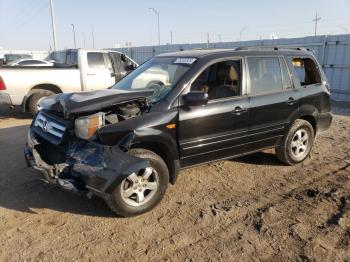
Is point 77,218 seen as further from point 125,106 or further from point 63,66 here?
point 63,66

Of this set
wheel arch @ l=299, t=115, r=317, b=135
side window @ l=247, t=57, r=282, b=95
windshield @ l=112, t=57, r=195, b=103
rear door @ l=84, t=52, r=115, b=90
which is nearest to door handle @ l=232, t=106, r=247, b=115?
side window @ l=247, t=57, r=282, b=95

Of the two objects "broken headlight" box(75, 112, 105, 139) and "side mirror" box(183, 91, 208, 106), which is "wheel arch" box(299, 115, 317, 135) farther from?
"broken headlight" box(75, 112, 105, 139)

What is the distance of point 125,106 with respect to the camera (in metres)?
4.00

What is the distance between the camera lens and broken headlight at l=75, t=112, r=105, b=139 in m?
3.69

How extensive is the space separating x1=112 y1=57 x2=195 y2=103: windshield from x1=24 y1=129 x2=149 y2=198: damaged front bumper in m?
0.90

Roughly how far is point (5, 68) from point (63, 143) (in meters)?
5.90

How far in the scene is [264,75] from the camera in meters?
4.99

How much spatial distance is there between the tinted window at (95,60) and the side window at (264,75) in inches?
249

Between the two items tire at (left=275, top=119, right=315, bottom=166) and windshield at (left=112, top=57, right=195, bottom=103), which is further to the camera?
tire at (left=275, top=119, right=315, bottom=166)

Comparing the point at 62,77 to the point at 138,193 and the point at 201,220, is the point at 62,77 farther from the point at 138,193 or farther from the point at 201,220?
the point at 201,220

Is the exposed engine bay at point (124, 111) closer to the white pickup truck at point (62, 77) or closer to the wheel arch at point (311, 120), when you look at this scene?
the wheel arch at point (311, 120)

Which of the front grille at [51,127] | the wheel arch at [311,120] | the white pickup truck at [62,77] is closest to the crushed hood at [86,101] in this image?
the front grille at [51,127]

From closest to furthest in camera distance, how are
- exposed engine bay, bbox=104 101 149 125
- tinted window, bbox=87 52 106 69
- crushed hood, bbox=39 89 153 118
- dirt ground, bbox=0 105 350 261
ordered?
dirt ground, bbox=0 105 350 261, crushed hood, bbox=39 89 153 118, exposed engine bay, bbox=104 101 149 125, tinted window, bbox=87 52 106 69

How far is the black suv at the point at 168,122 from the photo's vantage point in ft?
11.9
